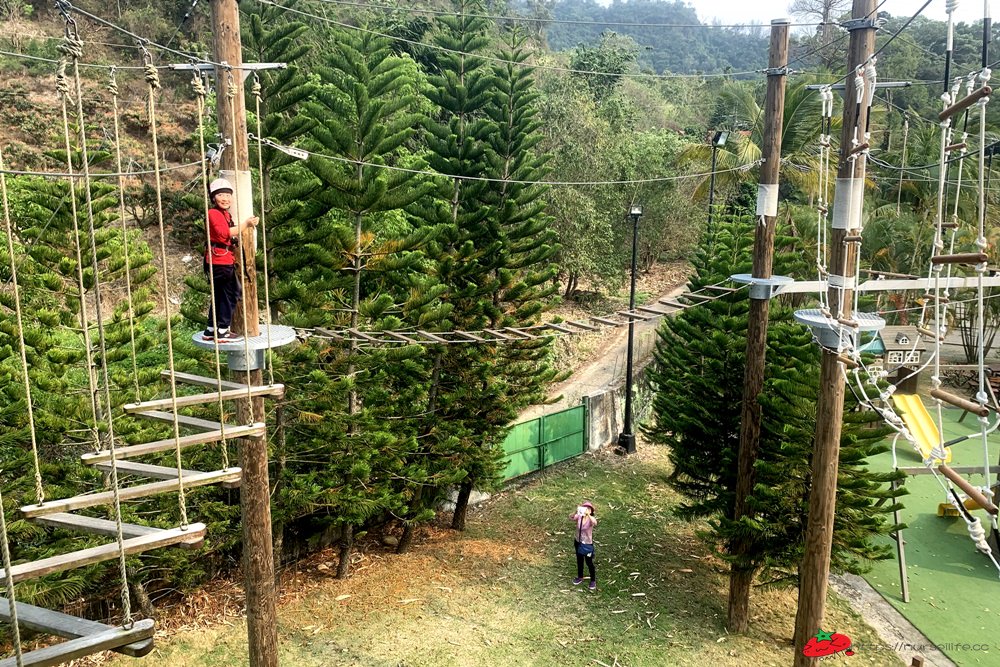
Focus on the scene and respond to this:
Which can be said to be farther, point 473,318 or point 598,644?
point 473,318

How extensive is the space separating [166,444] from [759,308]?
564 centimetres

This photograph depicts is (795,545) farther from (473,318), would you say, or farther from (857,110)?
(473,318)

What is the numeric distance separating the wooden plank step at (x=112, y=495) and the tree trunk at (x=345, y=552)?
543 cm

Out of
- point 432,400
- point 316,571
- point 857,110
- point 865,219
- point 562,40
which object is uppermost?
point 562,40

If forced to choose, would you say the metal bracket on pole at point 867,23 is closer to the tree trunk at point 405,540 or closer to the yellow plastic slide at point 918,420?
the yellow plastic slide at point 918,420

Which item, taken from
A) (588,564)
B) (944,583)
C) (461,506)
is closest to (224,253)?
(588,564)

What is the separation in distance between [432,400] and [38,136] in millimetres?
16412

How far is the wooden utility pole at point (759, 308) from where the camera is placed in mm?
→ 6934

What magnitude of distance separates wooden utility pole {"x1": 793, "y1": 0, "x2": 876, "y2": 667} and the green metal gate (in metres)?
6.17

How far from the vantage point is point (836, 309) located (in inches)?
221

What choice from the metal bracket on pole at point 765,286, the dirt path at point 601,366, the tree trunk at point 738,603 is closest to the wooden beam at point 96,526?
the metal bracket on pole at point 765,286

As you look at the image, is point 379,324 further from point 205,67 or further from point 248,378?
point 205,67

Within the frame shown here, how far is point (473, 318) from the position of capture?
1007 cm

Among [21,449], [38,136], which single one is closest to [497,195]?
[21,449]
